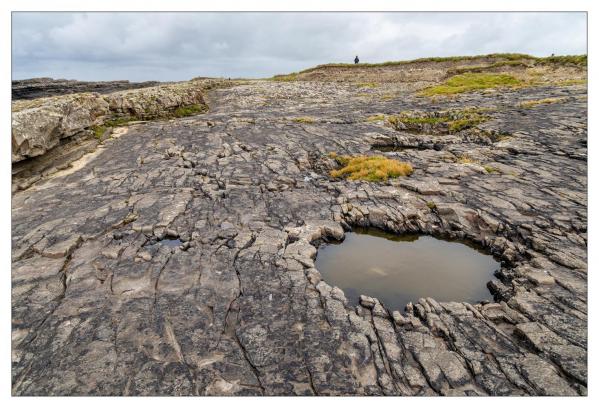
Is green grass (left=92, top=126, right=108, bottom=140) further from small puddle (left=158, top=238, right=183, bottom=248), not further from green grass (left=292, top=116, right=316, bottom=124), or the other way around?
small puddle (left=158, top=238, right=183, bottom=248)

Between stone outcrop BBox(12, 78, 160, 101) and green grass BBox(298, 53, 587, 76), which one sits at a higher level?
green grass BBox(298, 53, 587, 76)

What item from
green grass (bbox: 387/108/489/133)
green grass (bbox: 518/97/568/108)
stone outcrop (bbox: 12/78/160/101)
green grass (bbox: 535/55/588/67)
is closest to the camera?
green grass (bbox: 387/108/489/133)

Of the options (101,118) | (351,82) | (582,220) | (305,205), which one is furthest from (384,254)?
(351,82)

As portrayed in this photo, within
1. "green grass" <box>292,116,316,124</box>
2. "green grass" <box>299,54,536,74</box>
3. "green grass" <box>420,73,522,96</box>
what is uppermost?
"green grass" <box>299,54,536,74</box>

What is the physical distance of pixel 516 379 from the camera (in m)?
8.67

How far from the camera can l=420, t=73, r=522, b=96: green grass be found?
51406 millimetres

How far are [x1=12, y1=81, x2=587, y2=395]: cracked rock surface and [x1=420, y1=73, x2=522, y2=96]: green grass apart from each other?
27.8m

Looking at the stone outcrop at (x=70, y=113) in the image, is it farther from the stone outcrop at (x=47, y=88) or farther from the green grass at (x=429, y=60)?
the green grass at (x=429, y=60)

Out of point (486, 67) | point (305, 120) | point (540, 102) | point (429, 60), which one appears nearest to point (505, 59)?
point (486, 67)

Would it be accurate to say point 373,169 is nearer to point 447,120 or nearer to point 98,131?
point 447,120

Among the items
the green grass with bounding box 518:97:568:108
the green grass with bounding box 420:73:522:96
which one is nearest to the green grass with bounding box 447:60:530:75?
the green grass with bounding box 420:73:522:96

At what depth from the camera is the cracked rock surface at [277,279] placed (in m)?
8.99

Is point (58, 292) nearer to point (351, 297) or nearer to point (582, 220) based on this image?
point (351, 297)

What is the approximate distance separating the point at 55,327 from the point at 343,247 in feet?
38.0
